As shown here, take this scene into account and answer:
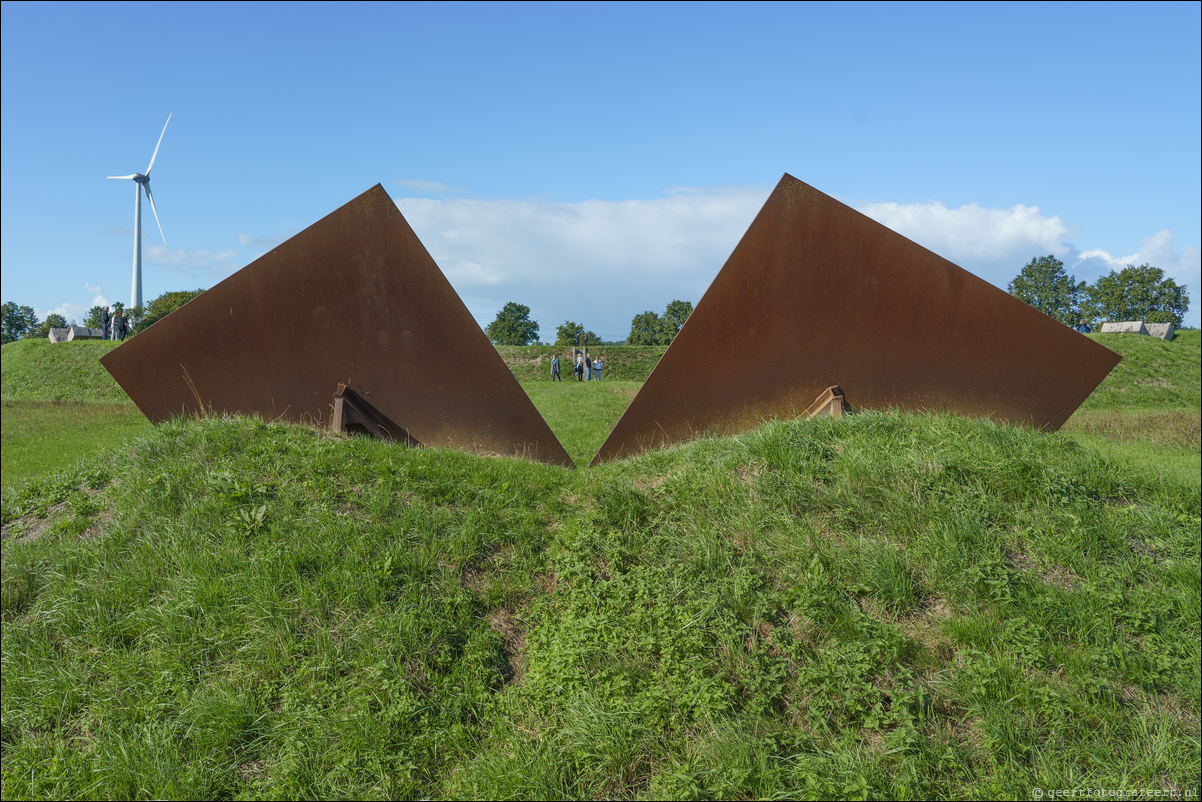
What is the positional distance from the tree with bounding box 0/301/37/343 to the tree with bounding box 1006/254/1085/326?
4087 inches

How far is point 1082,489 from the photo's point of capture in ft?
15.6

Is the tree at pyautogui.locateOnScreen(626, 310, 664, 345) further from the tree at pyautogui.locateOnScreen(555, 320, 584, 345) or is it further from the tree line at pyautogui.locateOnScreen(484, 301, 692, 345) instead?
the tree at pyautogui.locateOnScreen(555, 320, 584, 345)

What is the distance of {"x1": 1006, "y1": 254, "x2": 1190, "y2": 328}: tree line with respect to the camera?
207ft

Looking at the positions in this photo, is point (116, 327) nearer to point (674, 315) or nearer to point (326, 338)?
point (326, 338)

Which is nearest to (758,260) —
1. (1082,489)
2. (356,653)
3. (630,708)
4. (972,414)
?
(972,414)

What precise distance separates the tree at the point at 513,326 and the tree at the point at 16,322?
164 ft

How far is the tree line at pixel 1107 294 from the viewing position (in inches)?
2486

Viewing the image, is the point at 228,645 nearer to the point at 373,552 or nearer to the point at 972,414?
the point at 373,552

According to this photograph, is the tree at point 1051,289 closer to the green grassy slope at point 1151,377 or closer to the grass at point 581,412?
the green grassy slope at point 1151,377

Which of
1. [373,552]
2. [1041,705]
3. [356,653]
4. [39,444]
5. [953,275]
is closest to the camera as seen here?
[1041,705]

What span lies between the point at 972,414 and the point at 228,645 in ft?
20.8

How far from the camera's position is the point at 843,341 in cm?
635

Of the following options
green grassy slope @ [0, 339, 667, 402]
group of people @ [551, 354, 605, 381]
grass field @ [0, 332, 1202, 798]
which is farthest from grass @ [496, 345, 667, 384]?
grass field @ [0, 332, 1202, 798]

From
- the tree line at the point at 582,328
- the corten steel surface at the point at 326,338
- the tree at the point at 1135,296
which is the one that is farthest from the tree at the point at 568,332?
the tree at the point at 1135,296
